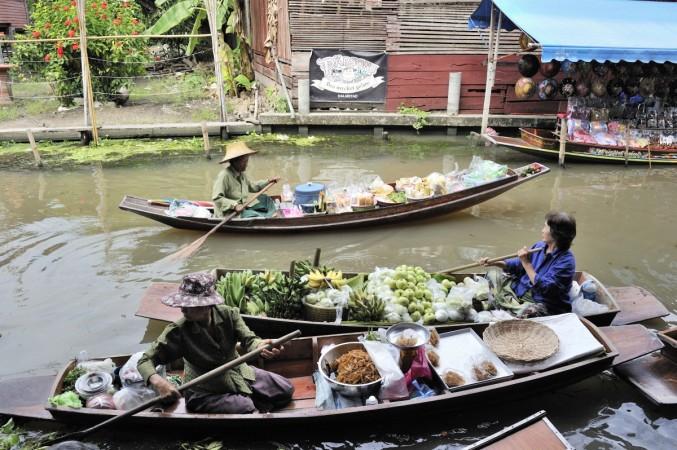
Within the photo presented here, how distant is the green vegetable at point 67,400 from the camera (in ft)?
13.3

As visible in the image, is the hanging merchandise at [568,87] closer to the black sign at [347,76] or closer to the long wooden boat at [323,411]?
the black sign at [347,76]

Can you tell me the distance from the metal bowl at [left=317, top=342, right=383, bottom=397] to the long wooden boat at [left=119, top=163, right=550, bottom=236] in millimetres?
3446

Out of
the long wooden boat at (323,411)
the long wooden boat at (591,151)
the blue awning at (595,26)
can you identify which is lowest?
the long wooden boat at (323,411)

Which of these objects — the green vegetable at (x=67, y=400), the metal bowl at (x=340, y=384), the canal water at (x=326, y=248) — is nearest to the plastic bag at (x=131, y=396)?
the green vegetable at (x=67, y=400)

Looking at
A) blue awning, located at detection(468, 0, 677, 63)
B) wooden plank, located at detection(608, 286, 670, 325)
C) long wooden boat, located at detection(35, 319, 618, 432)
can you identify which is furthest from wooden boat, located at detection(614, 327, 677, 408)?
blue awning, located at detection(468, 0, 677, 63)

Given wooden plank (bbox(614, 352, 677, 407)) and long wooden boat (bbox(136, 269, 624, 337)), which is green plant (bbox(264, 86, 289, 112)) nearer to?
long wooden boat (bbox(136, 269, 624, 337))

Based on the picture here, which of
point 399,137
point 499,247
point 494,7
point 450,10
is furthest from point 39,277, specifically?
point 450,10

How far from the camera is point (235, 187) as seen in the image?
7695 millimetres

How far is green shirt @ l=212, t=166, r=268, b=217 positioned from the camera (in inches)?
297

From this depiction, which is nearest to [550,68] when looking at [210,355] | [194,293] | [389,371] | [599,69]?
[599,69]

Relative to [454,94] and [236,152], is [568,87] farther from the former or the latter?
[236,152]

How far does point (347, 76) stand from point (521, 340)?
10632mm

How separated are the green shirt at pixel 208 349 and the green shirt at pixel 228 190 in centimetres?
365

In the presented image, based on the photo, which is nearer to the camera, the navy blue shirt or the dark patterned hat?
the dark patterned hat
